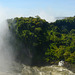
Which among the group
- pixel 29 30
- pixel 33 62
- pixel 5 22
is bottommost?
pixel 33 62

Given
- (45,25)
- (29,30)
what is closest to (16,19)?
(29,30)

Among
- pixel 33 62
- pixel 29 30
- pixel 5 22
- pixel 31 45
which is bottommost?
pixel 33 62

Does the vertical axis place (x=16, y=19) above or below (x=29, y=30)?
above

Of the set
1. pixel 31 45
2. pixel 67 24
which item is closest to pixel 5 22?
pixel 31 45

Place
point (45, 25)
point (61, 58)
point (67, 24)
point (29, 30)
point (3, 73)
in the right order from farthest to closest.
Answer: point (67, 24) < point (45, 25) < point (29, 30) < point (61, 58) < point (3, 73)

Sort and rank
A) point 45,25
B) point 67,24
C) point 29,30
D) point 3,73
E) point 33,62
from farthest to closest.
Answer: point 67,24, point 45,25, point 29,30, point 33,62, point 3,73

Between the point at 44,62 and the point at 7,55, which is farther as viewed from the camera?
the point at 7,55

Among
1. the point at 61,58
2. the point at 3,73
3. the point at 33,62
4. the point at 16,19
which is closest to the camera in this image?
the point at 3,73

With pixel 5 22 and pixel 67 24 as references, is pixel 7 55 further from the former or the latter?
→ pixel 67 24

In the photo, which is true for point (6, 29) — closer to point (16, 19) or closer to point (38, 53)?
point (16, 19)
